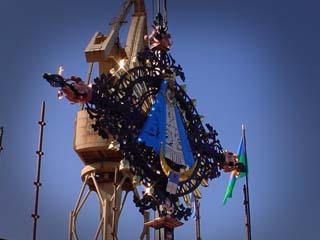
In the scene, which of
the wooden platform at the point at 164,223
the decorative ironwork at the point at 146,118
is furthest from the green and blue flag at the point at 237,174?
the wooden platform at the point at 164,223

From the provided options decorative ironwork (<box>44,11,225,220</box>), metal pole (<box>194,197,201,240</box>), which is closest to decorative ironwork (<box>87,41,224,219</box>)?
decorative ironwork (<box>44,11,225,220</box>)

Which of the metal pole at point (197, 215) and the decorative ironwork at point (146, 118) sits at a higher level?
the decorative ironwork at point (146, 118)

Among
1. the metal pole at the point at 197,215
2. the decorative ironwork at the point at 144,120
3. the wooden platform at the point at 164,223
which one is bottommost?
the wooden platform at the point at 164,223

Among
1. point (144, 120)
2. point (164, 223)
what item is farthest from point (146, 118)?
point (164, 223)

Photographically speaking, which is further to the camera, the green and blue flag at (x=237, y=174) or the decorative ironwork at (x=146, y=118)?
the green and blue flag at (x=237, y=174)

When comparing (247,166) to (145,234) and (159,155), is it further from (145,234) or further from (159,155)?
(145,234)

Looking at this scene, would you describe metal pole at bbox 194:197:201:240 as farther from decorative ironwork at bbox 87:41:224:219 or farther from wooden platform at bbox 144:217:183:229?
wooden platform at bbox 144:217:183:229

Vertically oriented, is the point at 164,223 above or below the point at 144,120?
below

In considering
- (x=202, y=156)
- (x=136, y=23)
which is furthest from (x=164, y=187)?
(x=136, y=23)

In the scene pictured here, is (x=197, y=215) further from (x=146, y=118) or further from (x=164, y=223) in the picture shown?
(x=146, y=118)

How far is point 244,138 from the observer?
16.9m

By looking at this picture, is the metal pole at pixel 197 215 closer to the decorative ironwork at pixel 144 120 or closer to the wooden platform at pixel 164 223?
the decorative ironwork at pixel 144 120

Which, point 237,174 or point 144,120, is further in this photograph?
point 237,174

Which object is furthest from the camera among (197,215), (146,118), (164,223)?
(197,215)
